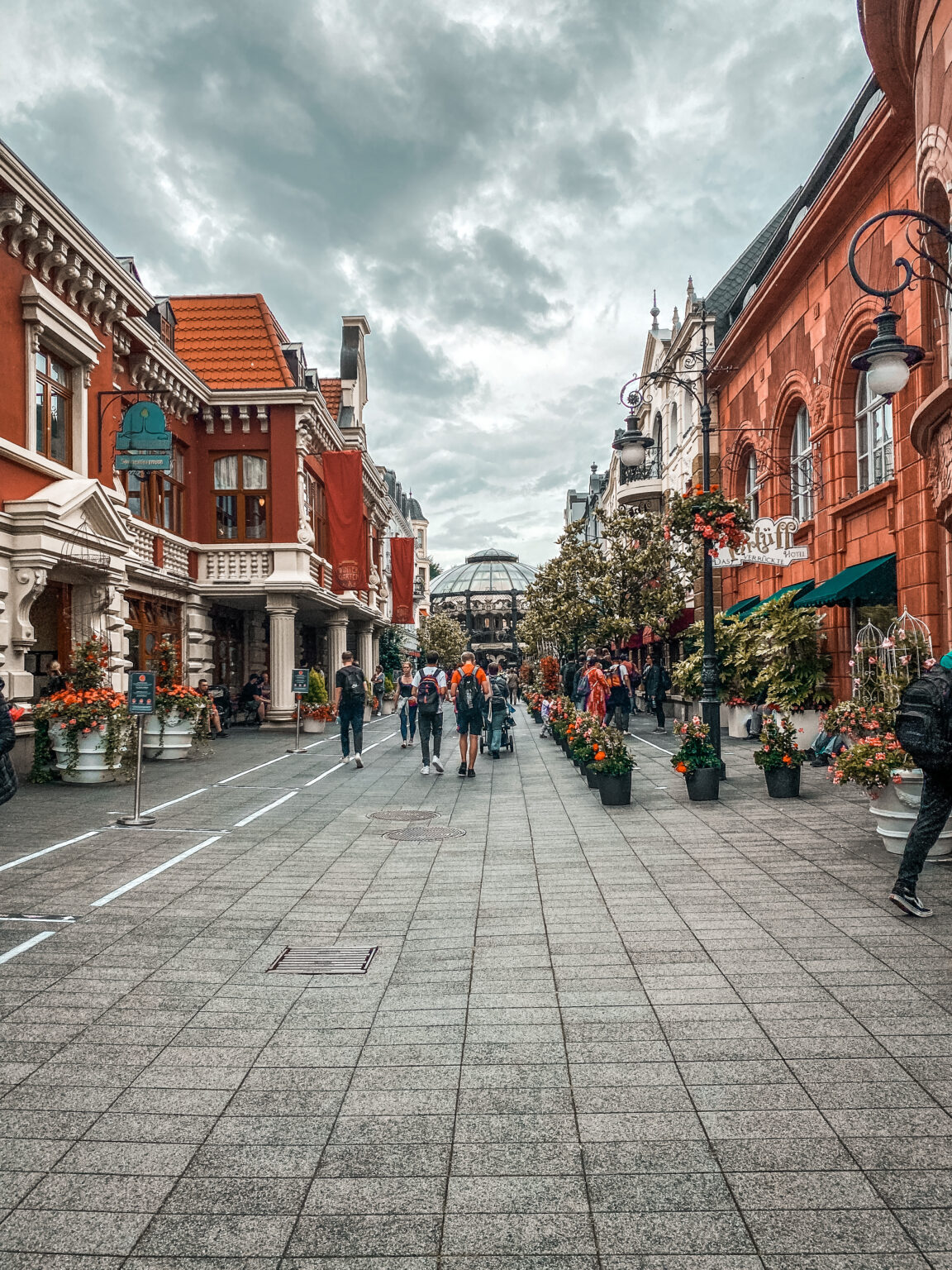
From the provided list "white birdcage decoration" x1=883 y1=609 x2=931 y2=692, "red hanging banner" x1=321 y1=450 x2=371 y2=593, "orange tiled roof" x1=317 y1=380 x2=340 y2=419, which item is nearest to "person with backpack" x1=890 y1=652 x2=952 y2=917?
"white birdcage decoration" x1=883 y1=609 x2=931 y2=692

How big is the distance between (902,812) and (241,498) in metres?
20.9

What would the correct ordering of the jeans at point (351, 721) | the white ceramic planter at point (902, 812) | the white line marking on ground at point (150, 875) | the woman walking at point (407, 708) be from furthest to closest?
the woman walking at point (407, 708) → the jeans at point (351, 721) → the white ceramic planter at point (902, 812) → the white line marking on ground at point (150, 875)

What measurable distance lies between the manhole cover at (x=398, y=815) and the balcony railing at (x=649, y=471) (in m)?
27.2

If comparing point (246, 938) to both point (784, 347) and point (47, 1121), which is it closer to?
point (47, 1121)

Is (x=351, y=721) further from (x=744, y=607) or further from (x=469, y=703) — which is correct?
(x=744, y=607)

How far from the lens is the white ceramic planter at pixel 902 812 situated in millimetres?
7645

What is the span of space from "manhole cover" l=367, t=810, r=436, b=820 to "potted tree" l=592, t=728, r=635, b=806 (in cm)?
210

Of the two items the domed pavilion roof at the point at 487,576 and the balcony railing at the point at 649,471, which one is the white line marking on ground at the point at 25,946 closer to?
the balcony railing at the point at 649,471

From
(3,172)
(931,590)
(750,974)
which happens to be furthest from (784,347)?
(750,974)

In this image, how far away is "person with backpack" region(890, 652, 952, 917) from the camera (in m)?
6.11

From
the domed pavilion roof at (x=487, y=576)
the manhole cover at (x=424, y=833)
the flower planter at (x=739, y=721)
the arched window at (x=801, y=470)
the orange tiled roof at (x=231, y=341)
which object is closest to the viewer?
the manhole cover at (x=424, y=833)

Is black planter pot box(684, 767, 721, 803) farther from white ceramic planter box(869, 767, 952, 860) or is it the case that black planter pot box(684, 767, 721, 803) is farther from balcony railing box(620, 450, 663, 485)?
balcony railing box(620, 450, 663, 485)

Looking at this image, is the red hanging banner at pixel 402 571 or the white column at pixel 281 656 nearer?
the white column at pixel 281 656

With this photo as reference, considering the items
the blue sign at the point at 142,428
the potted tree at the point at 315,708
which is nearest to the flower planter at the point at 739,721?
the potted tree at the point at 315,708
